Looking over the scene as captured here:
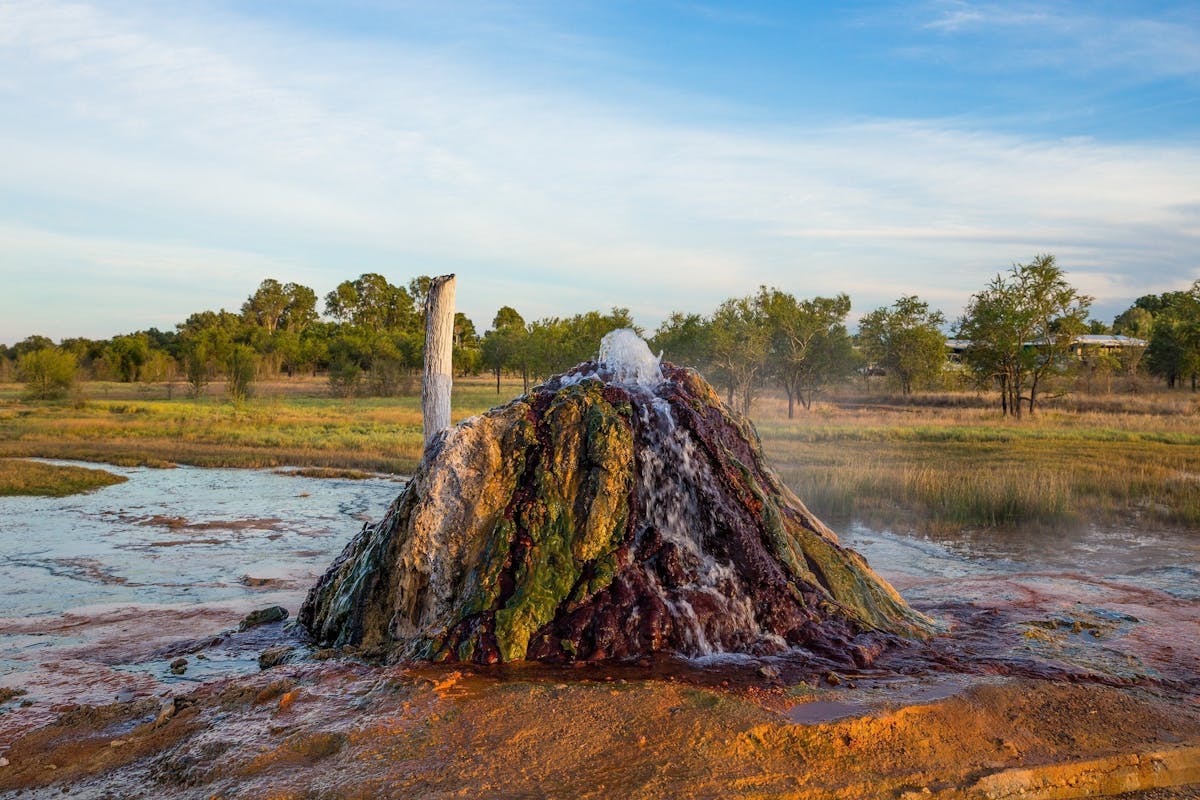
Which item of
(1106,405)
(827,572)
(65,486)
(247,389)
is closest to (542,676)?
(827,572)

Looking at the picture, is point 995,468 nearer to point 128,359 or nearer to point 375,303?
point 128,359

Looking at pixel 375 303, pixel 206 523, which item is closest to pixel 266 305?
pixel 375 303

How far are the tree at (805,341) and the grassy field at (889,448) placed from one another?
1.79 metres

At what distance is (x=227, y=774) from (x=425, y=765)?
37.8 inches

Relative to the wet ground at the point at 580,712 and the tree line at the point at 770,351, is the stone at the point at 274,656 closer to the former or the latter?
Result: the wet ground at the point at 580,712

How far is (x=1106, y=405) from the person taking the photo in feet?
126

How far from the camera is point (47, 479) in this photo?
56.9ft

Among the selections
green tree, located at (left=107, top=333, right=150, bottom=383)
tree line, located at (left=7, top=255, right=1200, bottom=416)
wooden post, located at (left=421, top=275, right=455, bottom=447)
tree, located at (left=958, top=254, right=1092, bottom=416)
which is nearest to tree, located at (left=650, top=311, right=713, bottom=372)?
tree line, located at (left=7, top=255, right=1200, bottom=416)

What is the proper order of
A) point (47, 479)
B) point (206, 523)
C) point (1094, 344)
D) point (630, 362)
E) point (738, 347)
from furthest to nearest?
point (1094, 344), point (738, 347), point (47, 479), point (206, 523), point (630, 362)

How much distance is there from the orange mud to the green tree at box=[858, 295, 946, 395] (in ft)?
147

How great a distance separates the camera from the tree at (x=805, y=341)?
39.1 meters

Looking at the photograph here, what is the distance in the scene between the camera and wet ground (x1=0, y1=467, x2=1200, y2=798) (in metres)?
4.31

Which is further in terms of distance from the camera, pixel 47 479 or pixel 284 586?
pixel 47 479

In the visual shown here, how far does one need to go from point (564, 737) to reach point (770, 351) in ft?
117
